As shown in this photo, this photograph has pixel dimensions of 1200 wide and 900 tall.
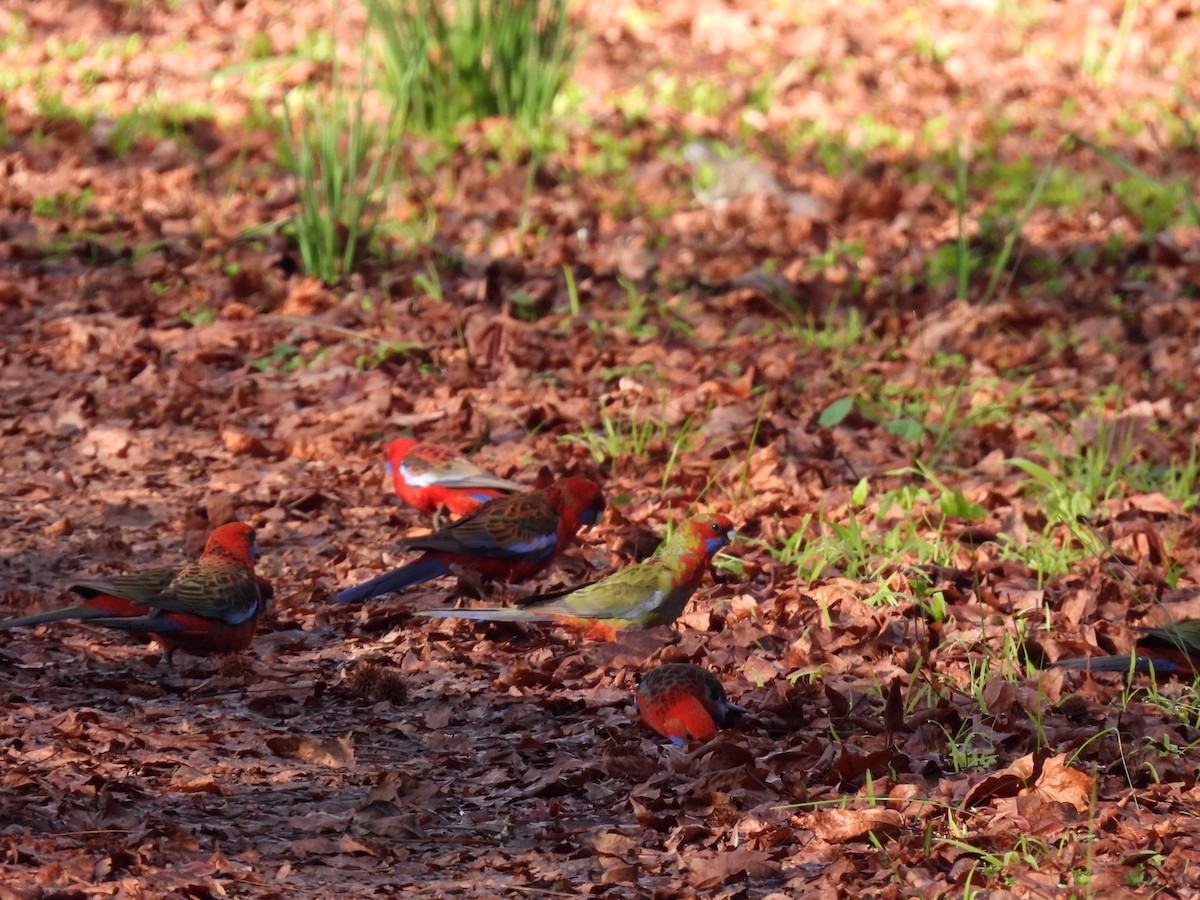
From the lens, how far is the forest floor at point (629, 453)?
348cm

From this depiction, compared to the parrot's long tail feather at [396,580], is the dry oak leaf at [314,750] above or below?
above

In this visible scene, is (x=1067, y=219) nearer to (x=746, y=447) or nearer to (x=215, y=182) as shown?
(x=746, y=447)

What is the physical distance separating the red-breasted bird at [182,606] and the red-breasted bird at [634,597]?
523 millimetres

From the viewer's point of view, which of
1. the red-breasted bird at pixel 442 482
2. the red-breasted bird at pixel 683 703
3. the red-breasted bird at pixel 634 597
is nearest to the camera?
the red-breasted bird at pixel 683 703

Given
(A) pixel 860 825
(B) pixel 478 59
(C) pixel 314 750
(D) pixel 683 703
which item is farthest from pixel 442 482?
(B) pixel 478 59

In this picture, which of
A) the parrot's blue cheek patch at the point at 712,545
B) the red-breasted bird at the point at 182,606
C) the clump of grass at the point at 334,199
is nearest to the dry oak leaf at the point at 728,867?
the parrot's blue cheek patch at the point at 712,545

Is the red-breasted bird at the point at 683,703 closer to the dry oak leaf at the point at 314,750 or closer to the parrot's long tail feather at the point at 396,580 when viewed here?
the dry oak leaf at the point at 314,750

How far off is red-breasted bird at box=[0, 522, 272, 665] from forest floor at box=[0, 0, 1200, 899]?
0.40ft

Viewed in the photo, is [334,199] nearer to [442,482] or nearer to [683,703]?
[442,482]

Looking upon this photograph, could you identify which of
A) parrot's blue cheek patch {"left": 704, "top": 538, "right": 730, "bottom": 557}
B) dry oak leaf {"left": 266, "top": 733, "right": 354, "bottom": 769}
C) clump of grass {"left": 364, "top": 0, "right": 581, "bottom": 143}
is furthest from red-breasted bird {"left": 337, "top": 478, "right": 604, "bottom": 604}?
clump of grass {"left": 364, "top": 0, "right": 581, "bottom": 143}

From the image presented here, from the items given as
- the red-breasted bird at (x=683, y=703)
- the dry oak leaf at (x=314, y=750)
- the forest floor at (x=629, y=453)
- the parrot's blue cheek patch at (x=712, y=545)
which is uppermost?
the red-breasted bird at (x=683, y=703)

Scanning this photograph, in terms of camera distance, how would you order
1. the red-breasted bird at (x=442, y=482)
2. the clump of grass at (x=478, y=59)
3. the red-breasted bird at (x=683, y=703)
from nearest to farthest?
the red-breasted bird at (x=683, y=703), the red-breasted bird at (x=442, y=482), the clump of grass at (x=478, y=59)

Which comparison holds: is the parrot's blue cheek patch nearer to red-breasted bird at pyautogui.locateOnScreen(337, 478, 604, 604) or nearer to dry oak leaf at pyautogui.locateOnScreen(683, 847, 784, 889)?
red-breasted bird at pyautogui.locateOnScreen(337, 478, 604, 604)

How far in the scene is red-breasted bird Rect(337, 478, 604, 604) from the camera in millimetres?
4766
